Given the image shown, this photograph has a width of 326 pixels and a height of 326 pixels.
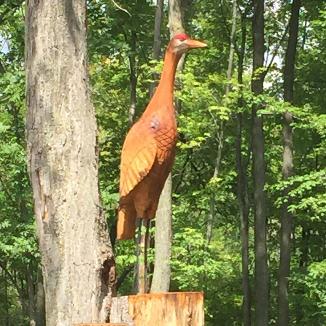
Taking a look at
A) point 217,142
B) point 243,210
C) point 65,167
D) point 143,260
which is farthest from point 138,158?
point 243,210

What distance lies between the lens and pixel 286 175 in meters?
13.3

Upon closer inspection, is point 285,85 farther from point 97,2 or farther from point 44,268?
point 44,268

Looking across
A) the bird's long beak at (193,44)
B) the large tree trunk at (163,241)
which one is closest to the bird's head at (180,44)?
the bird's long beak at (193,44)

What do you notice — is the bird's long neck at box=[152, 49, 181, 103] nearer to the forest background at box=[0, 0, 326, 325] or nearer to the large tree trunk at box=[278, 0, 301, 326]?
the forest background at box=[0, 0, 326, 325]

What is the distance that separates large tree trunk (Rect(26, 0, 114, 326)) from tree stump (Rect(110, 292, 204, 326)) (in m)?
0.29

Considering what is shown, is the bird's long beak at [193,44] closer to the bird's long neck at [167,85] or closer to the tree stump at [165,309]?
the bird's long neck at [167,85]

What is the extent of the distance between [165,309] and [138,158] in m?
0.85

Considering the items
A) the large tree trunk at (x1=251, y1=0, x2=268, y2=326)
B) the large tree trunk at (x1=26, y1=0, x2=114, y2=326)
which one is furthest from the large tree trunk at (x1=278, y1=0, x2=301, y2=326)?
the large tree trunk at (x1=26, y1=0, x2=114, y2=326)

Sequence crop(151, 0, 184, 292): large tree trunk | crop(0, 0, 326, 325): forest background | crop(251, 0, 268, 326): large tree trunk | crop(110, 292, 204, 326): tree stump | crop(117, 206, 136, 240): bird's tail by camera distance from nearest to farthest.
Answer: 1. crop(110, 292, 204, 326): tree stump
2. crop(117, 206, 136, 240): bird's tail
3. crop(151, 0, 184, 292): large tree trunk
4. crop(0, 0, 326, 325): forest background
5. crop(251, 0, 268, 326): large tree trunk

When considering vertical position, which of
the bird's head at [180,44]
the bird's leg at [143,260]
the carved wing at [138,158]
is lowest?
the bird's leg at [143,260]

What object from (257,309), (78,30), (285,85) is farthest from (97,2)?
(78,30)

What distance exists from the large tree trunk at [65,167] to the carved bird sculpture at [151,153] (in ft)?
0.65

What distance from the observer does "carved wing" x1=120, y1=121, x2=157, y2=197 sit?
3.60 metres

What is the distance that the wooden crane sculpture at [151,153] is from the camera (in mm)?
3621
